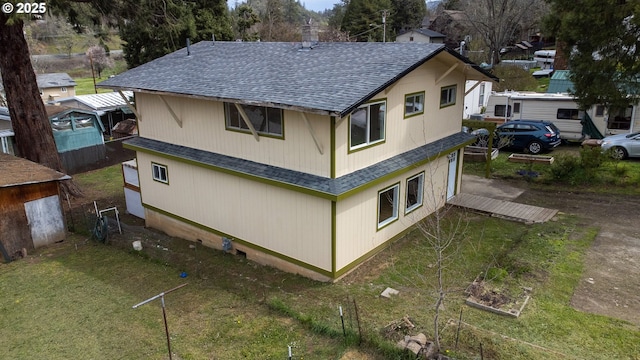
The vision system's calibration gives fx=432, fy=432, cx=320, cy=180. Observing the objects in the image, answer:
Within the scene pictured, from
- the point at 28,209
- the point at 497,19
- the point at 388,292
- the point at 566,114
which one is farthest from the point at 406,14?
the point at 388,292

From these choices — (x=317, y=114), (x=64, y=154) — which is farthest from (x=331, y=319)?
(x=64, y=154)

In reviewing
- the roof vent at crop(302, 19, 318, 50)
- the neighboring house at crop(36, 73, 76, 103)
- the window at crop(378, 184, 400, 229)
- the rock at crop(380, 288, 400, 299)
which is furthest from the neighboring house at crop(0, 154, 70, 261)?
the neighboring house at crop(36, 73, 76, 103)

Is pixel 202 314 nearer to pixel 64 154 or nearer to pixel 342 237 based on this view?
pixel 342 237

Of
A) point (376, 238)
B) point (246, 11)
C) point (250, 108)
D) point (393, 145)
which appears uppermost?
point (246, 11)

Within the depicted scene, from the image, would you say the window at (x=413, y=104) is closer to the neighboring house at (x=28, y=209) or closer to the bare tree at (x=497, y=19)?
the neighboring house at (x=28, y=209)

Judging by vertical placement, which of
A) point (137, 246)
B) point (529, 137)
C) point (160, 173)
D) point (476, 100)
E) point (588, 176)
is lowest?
point (137, 246)

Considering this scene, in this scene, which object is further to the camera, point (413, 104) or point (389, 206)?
point (413, 104)

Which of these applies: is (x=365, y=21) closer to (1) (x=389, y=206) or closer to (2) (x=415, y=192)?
(2) (x=415, y=192)

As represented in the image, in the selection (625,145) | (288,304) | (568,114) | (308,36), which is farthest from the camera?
(568,114)
